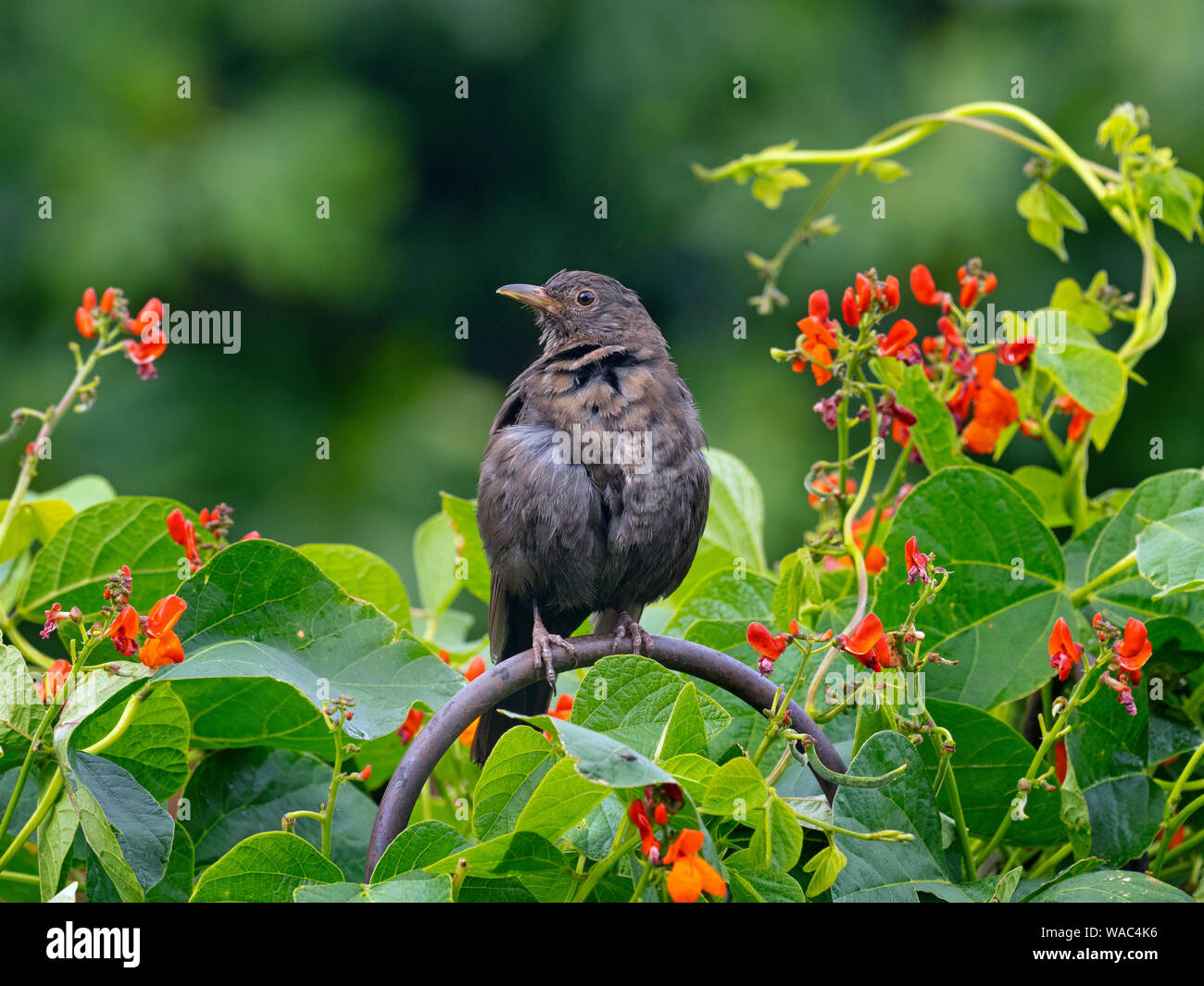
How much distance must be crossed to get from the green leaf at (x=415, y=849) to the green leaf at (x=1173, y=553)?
726mm

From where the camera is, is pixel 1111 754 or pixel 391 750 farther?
pixel 391 750

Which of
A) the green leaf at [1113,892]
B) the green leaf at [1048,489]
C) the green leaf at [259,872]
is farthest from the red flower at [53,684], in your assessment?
the green leaf at [1048,489]

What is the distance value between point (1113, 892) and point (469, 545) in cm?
110

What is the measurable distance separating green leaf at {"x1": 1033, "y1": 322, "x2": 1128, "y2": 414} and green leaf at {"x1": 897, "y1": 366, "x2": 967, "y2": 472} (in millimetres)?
137

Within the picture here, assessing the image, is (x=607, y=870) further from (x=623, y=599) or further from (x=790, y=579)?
(x=623, y=599)

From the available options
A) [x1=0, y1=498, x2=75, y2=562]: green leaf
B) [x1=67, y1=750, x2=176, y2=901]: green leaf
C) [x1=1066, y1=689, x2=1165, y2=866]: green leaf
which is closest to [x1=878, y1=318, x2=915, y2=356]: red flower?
[x1=1066, y1=689, x2=1165, y2=866]: green leaf

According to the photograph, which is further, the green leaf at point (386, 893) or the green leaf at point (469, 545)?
the green leaf at point (469, 545)

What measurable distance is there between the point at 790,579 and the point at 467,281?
4.39 meters

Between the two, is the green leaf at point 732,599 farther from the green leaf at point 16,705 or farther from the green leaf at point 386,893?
the green leaf at point 16,705

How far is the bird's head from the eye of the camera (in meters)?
2.00

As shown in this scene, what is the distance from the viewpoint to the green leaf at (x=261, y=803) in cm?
136

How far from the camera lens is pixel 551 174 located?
18.2 feet

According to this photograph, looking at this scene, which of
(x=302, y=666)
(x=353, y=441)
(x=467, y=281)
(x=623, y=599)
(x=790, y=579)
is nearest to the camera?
(x=302, y=666)
